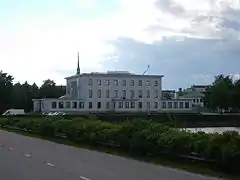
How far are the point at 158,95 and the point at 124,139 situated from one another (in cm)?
13323

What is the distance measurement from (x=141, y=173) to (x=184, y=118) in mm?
101071

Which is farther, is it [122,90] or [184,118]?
[122,90]

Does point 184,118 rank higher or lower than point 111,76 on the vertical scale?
lower

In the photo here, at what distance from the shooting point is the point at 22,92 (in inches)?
6280

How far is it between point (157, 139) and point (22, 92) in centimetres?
13681

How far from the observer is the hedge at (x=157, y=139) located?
19500mm

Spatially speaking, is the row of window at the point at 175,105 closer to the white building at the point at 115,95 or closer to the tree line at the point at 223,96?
the white building at the point at 115,95

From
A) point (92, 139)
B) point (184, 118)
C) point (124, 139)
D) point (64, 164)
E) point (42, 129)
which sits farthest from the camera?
point (184, 118)

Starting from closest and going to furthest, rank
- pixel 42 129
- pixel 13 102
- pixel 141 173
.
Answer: pixel 141 173 → pixel 42 129 → pixel 13 102

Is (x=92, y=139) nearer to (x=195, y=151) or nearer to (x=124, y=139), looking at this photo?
(x=124, y=139)

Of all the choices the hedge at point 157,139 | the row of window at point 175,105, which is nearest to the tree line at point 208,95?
the row of window at point 175,105

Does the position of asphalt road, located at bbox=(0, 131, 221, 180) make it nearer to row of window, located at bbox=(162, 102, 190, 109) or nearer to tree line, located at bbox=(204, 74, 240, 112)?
tree line, located at bbox=(204, 74, 240, 112)

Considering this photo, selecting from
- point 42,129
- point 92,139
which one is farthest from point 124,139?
point 42,129

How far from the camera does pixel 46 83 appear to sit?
184 m
